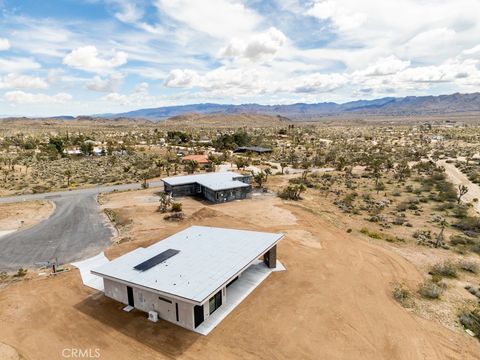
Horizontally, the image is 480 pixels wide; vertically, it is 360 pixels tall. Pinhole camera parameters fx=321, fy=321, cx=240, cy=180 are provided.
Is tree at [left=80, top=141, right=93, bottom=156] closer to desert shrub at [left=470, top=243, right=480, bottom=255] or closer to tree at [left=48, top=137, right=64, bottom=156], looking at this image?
tree at [left=48, top=137, right=64, bottom=156]

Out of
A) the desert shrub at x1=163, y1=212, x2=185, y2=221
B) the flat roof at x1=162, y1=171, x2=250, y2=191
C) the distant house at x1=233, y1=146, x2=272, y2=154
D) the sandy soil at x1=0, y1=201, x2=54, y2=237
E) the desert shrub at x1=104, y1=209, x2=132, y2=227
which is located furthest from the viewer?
the distant house at x1=233, y1=146, x2=272, y2=154

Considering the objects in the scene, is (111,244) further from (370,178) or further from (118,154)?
(118,154)

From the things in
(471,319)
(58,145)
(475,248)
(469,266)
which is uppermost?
(58,145)

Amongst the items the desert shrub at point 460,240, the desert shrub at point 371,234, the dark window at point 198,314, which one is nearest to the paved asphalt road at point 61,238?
the dark window at point 198,314

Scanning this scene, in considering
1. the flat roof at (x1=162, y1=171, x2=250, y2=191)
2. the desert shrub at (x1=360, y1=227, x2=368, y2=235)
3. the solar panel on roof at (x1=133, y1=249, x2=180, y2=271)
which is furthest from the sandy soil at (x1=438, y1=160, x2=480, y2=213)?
the solar panel on roof at (x1=133, y1=249, x2=180, y2=271)

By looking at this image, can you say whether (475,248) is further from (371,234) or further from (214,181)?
(214,181)

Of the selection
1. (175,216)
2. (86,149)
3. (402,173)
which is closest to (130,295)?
(175,216)

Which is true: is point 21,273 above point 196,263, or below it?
below
